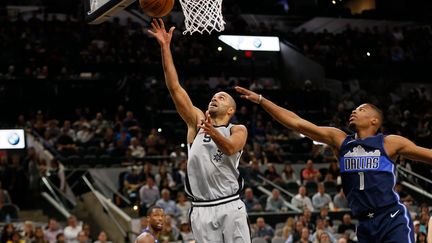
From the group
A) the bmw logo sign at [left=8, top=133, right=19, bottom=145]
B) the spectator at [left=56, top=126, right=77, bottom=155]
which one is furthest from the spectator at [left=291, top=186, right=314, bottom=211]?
the bmw logo sign at [left=8, top=133, right=19, bottom=145]

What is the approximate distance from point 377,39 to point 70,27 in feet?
37.1

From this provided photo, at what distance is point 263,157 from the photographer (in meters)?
20.4

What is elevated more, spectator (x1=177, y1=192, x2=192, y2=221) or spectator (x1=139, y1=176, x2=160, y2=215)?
spectator (x1=139, y1=176, x2=160, y2=215)

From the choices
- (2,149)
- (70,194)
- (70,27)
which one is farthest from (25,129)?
(70,27)

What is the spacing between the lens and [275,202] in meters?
17.4

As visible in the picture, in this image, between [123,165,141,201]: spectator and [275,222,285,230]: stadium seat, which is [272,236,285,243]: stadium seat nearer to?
[275,222,285,230]: stadium seat

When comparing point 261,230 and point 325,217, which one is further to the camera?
point 325,217

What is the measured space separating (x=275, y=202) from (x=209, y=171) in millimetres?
→ 11010

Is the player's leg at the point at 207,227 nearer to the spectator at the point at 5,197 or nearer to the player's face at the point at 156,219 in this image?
the player's face at the point at 156,219

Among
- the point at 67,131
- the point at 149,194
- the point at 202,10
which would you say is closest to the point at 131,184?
the point at 149,194

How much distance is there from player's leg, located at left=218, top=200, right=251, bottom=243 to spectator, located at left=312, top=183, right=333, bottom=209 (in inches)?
440

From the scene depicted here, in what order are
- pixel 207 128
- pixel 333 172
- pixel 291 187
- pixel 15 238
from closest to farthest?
1. pixel 207 128
2. pixel 15 238
3. pixel 291 187
4. pixel 333 172

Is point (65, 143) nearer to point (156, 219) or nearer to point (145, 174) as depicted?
point (145, 174)

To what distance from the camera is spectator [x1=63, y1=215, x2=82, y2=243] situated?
14927 millimetres
